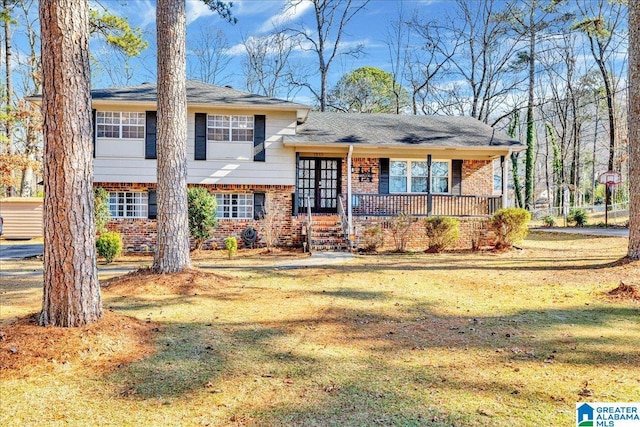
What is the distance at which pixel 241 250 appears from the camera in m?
13.9

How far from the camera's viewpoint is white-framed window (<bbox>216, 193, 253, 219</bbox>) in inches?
579

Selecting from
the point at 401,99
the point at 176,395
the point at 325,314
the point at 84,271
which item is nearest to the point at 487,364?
the point at 325,314

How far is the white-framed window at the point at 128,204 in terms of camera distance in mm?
14172

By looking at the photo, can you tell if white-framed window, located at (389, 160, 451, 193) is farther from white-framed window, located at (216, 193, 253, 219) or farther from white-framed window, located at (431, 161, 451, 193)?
white-framed window, located at (216, 193, 253, 219)

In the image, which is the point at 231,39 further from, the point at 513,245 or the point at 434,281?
the point at 434,281

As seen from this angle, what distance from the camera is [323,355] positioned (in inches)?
168

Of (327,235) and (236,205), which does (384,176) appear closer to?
(327,235)

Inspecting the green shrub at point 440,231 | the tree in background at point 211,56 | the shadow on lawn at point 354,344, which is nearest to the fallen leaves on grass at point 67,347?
the shadow on lawn at point 354,344

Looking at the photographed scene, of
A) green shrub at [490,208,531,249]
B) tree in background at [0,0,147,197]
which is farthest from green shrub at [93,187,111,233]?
green shrub at [490,208,531,249]

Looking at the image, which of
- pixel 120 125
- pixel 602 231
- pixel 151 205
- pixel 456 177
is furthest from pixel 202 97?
pixel 602 231

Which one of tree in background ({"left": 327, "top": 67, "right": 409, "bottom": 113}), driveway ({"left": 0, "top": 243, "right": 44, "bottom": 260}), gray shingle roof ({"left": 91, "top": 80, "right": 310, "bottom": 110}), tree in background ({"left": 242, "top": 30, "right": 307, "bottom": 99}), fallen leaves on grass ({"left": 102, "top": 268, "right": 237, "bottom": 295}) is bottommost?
driveway ({"left": 0, "top": 243, "right": 44, "bottom": 260})

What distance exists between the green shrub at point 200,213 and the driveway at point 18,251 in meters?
4.81

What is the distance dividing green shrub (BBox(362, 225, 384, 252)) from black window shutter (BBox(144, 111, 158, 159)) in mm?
7349

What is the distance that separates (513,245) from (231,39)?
80.1 ft
